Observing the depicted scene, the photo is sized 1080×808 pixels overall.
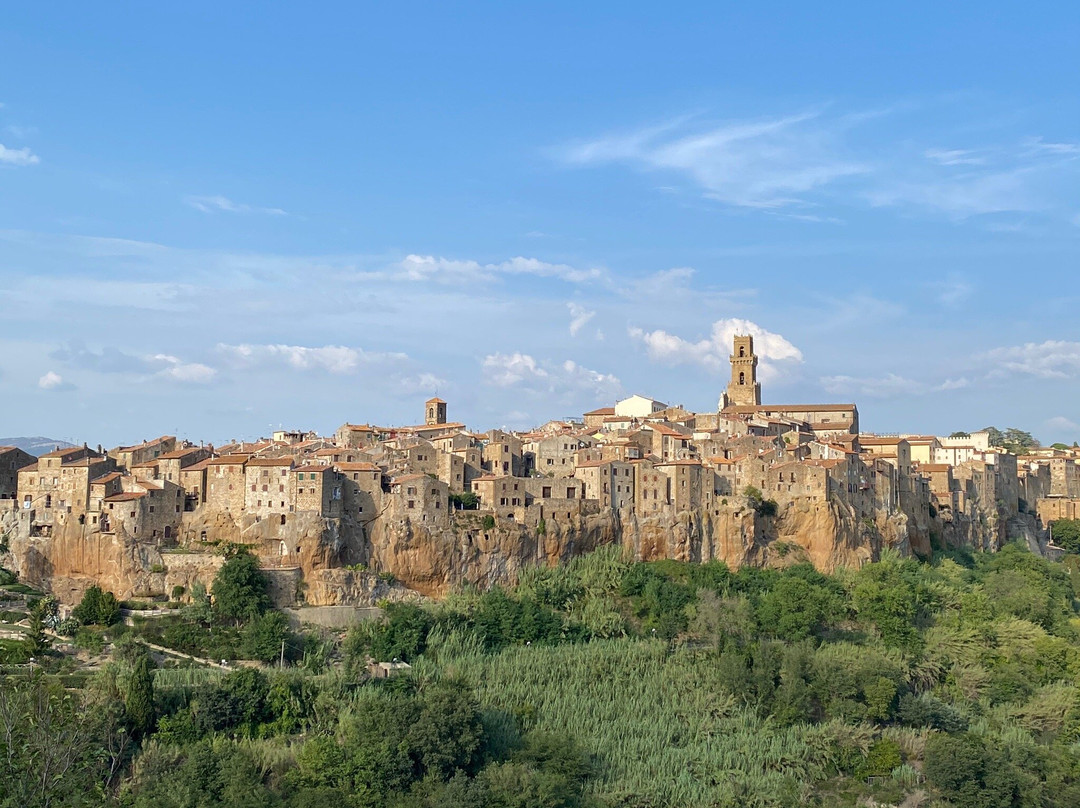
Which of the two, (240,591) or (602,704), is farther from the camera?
(240,591)

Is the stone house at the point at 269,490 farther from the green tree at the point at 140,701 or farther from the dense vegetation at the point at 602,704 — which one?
the green tree at the point at 140,701

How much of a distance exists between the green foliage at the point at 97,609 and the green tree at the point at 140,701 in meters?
6.65

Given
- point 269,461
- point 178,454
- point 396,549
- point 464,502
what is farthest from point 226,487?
point 464,502

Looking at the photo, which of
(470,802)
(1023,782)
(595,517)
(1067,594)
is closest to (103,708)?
(470,802)

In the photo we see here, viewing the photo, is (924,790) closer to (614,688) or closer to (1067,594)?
(614,688)

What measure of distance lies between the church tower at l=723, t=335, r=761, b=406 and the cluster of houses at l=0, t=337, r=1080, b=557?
10.9 metres

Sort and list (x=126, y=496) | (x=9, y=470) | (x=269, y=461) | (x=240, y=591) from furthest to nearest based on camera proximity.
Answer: (x=9, y=470) < (x=269, y=461) < (x=126, y=496) < (x=240, y=591)

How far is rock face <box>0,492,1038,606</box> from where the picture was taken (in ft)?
181

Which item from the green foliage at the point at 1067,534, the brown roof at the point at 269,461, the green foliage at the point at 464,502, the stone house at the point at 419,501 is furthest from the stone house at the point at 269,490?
the green foliage at the point at 1067,534

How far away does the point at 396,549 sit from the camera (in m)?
57.7

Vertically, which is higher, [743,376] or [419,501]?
[743,376]

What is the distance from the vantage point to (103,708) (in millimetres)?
44812

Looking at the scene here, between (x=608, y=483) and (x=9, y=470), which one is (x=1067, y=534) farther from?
(x=9, y=470)

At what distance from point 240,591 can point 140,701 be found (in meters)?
8.18
